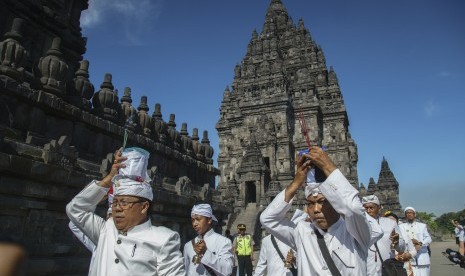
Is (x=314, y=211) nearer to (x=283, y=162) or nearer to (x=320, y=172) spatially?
(x=320, y=172)

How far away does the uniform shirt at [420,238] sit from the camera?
696 centimetres

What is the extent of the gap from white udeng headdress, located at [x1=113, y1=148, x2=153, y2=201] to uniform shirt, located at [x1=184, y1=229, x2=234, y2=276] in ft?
5.88

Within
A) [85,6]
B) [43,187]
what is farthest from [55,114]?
[85,6]

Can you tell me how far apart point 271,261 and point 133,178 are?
2.94m

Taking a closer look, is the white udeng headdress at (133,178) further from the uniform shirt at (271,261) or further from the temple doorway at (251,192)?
the temple doorway at (251,192)

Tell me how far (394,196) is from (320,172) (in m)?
36.9

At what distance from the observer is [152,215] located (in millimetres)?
7426

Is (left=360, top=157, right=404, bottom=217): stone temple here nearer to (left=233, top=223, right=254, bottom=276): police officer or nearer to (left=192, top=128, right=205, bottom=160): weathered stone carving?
A: (left=233, top=223, right=254, bottom=276): police officer

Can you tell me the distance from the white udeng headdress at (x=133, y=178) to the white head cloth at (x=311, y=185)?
4.38ft

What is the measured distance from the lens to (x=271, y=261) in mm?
4961

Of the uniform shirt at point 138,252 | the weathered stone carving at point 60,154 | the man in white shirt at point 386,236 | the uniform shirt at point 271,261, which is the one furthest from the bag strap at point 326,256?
the weathered stone carving at point 60,154

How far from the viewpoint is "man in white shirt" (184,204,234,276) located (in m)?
4.26

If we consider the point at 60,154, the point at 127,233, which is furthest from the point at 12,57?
the point at 127,233

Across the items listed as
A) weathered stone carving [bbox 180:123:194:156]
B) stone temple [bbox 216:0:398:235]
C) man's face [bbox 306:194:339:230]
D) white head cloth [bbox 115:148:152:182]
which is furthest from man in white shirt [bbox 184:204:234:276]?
stone temple [bbox 216:0:398:235]
